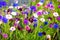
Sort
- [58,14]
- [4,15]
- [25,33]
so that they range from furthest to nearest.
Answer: [58,14]
[4,15]
[25,33]

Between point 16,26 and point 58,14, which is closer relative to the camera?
point 16,26

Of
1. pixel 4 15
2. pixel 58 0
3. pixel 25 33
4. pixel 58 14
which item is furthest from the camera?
pixel 58 0

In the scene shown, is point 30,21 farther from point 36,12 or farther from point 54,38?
point 54,38

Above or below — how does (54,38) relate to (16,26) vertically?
below

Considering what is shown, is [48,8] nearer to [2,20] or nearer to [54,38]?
[54,38]

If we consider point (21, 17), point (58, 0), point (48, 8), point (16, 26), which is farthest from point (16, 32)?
point (58, 0)

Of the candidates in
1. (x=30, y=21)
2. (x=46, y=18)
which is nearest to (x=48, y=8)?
(x=46, y=18)
